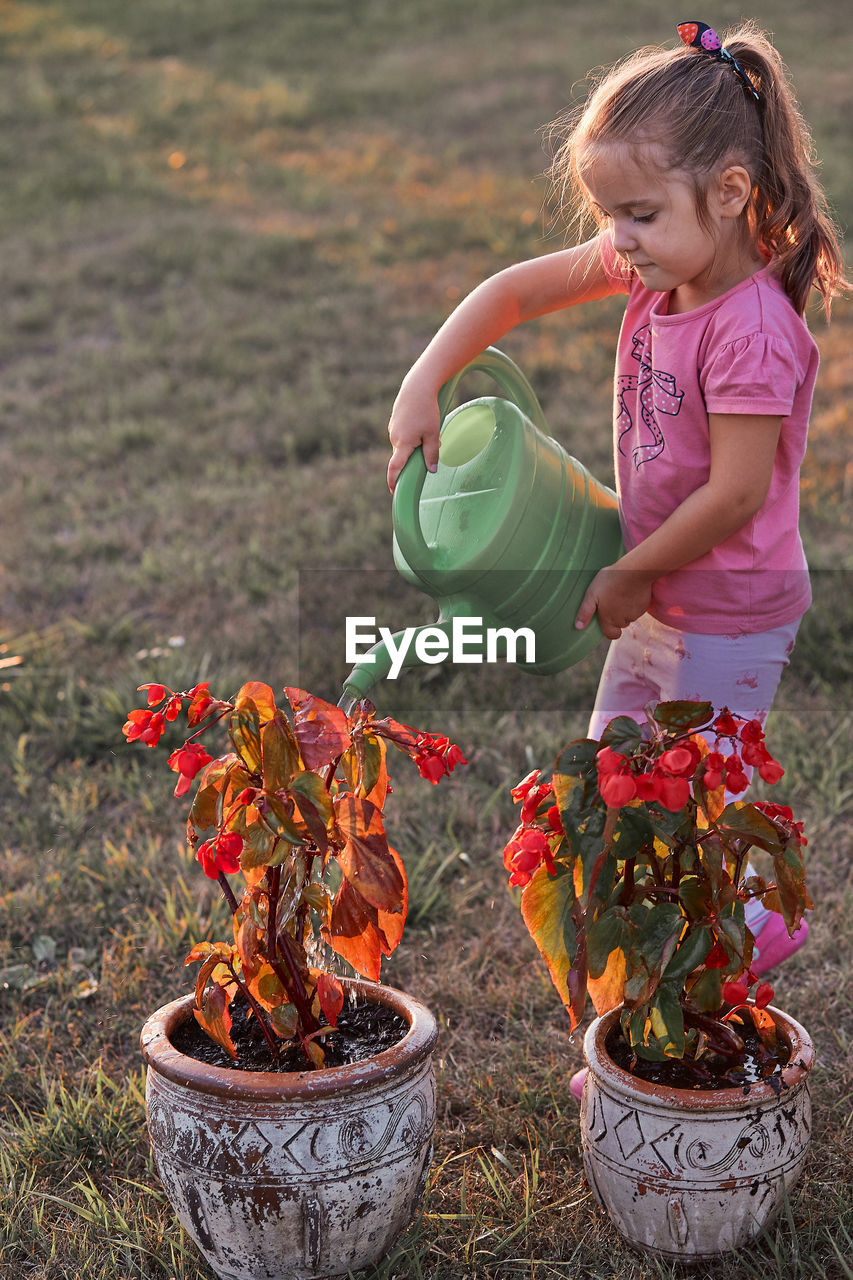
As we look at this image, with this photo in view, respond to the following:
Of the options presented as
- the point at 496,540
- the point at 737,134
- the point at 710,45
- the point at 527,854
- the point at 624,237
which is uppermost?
the point at 710,45

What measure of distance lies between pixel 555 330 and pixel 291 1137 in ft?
16.2

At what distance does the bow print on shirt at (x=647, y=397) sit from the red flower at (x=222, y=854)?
82 centimetres

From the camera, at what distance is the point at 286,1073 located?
4.71ft

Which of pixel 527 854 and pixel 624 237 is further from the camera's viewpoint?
pixel 624 237

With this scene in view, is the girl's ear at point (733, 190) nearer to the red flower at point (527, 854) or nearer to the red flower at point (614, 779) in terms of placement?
the red flower at point (614, 779)

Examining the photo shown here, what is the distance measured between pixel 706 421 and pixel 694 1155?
929 millimetres

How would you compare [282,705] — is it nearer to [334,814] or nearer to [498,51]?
[334,814]

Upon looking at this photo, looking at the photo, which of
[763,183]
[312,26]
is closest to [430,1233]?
[763,183]

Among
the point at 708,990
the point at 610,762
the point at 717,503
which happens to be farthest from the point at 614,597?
the point at 708,990

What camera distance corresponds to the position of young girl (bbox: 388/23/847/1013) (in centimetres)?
161

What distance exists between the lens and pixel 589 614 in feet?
5.92

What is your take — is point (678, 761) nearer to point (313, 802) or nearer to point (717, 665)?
point (313, 802)

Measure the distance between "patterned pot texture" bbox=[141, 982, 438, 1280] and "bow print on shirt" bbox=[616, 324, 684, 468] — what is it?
0.86 metres

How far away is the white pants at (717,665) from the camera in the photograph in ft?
6.25
